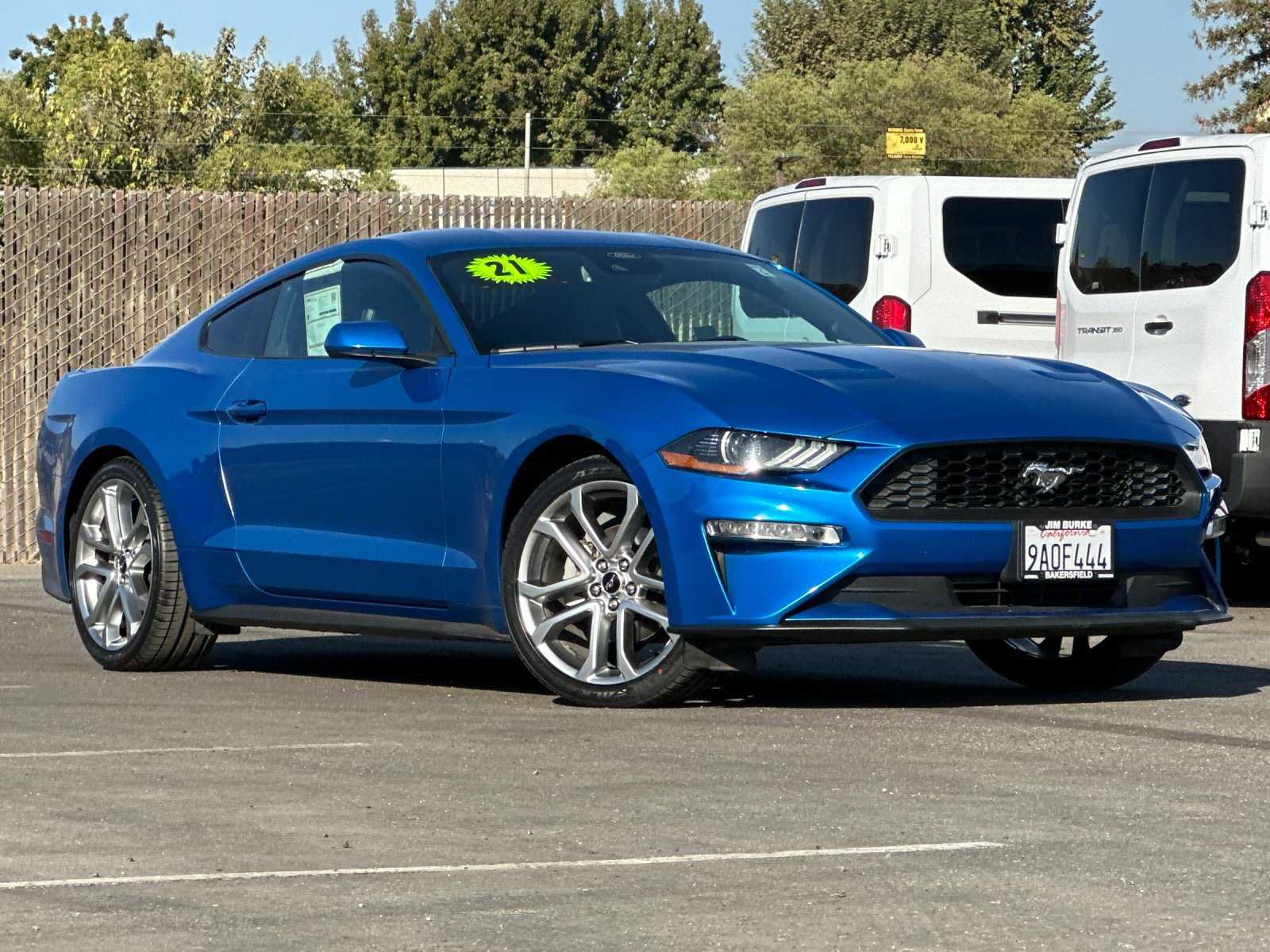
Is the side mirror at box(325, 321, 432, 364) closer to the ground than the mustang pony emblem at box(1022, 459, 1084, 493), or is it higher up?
higher up

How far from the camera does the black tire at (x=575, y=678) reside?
288 inches

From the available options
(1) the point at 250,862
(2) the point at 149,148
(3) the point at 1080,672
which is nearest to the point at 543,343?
(3) the point at 1080,672

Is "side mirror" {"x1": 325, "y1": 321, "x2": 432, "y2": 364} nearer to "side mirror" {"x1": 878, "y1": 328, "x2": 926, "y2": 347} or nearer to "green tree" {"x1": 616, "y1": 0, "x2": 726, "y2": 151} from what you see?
"side mirror" {"x1": 878, "y1": 328, "x2": 926, "y2": 347}

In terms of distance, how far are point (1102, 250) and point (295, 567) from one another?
5.40 meters

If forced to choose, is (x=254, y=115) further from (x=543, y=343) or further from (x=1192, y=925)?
(x=1192, y=925)

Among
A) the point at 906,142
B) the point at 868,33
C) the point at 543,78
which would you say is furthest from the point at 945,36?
the point at 906,142

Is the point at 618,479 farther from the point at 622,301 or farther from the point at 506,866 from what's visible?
the point at 506,866

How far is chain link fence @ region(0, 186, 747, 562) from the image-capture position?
1547 centimetres

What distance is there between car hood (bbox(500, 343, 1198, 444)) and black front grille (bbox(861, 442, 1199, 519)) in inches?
2.3

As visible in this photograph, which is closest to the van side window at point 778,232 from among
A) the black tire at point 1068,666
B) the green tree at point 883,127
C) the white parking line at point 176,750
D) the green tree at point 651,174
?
the black tire at point 1068,666

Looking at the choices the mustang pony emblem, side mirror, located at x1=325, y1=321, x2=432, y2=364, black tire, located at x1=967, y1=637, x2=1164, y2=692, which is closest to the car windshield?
side mirror, located at x1=325, y1=321, x2=432, y2=364

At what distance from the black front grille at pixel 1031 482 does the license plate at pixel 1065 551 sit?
54 millimetres

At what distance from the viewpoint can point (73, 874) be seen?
489 cm

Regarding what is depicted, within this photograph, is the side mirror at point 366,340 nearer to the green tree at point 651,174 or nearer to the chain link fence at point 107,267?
the chain link fence at point 107,267
